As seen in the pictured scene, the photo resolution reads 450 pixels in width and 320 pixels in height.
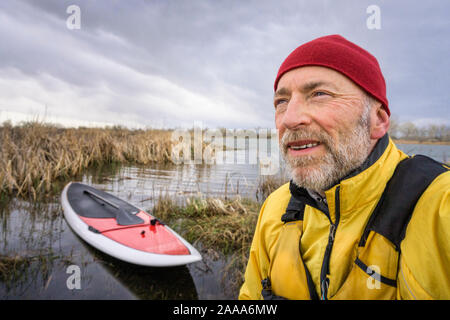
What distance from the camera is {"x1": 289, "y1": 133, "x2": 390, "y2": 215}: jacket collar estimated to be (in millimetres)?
1440

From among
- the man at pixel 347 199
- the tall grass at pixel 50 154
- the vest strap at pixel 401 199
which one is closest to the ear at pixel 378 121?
the man at pixel 347 199

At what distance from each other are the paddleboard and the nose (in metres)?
3.20

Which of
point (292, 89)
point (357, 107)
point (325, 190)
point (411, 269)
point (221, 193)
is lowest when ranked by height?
point (221, 193)

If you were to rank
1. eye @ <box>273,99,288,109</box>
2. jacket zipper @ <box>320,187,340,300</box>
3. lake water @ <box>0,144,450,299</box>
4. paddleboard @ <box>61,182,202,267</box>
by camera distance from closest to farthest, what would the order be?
jacket zipper @ <box>320,187,340,300</box>
eye @ <box>273,99,288,109</box>
lake water @ <box>0,144,450,299</box>
paddleboard @ <box>61,182,202,267</box>

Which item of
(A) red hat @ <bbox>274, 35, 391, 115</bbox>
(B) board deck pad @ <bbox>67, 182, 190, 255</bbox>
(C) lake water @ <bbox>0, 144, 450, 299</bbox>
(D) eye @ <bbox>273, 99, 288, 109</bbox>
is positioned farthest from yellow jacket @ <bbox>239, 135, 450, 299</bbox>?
(B) board deck pad @ <bbox>67, 182, 190, 255</bbox>

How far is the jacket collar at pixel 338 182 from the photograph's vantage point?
144 centimetres

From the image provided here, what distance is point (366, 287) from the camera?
1.24 metres

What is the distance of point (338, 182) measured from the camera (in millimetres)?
1500

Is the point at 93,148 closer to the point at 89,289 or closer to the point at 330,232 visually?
the point at 89,289

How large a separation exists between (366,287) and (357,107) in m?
1.09

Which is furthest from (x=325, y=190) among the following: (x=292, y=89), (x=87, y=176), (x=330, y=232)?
(x=87, y=176)

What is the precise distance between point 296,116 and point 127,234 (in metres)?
4.27

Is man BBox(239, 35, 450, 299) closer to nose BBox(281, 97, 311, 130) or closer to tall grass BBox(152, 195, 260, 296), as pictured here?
nose BBox(281, 97, 311, 130)

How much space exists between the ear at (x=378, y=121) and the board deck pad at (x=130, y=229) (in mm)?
3515
